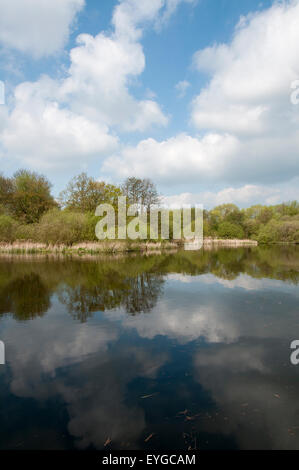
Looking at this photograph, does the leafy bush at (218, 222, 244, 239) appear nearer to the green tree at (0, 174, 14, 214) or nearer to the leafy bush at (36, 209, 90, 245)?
the leafy bush at (36, 209, 90, 245)

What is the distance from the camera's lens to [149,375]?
13.0 ft

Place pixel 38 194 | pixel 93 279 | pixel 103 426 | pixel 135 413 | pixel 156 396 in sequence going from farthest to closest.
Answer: pixel 38 194 → pixel 93 279 → pixel 156 396 → pixel 135 413 → pixel 103 426

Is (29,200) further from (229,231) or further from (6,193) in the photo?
(229,231)

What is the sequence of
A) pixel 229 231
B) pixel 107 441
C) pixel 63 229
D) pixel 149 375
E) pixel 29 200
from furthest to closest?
pixel 229 231 → pixel 29 200 → pixel 63 229 → pixel 149 375 → pixel 107 441

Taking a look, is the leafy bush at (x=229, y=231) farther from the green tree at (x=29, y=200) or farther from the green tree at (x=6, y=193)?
the green tree at (x=6, y=193)

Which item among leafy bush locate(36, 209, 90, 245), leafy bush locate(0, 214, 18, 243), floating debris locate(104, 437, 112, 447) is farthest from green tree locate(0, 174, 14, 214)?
floating debris locate(104, 437, 112, 447)

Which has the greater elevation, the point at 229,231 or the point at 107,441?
the point at 229,231

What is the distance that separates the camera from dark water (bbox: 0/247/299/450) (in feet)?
9.20

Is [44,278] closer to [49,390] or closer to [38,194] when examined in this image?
[49,390]

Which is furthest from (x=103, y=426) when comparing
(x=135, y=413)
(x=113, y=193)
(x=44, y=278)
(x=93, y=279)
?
(x=113, y=193)

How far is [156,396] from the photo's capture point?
3412 millimetres

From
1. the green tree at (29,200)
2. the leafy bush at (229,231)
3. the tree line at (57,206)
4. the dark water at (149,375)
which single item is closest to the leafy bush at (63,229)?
the tree line at (57,206)

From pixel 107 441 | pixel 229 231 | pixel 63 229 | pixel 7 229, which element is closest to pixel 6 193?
pixel 7 229
